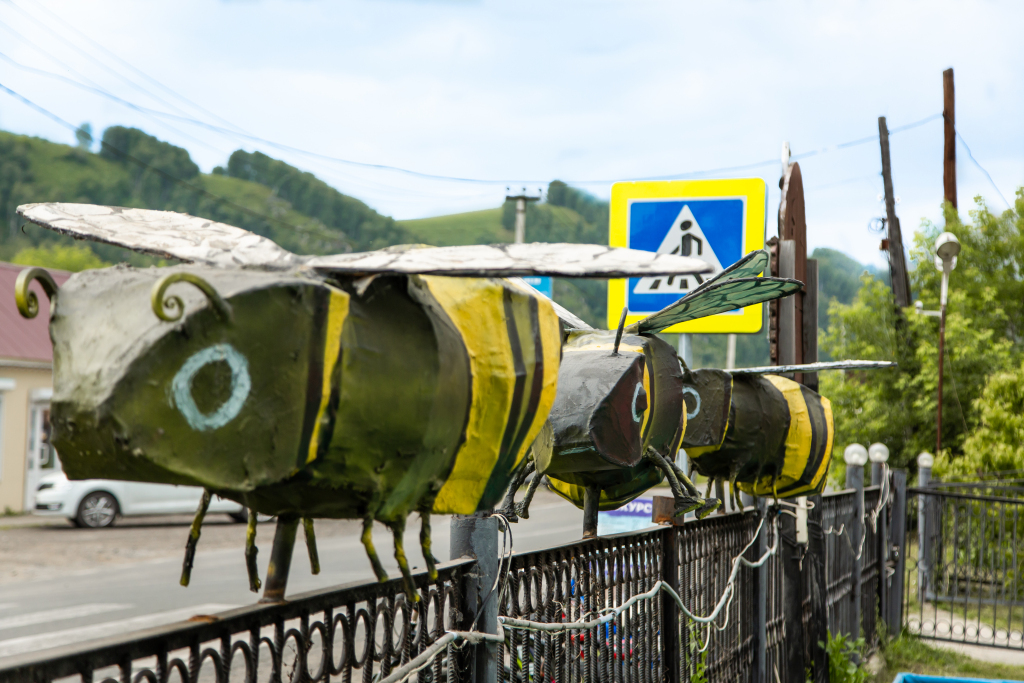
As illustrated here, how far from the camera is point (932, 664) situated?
6.16 m

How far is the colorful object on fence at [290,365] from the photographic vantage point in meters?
0.91

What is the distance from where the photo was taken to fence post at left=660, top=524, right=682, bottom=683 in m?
2.99

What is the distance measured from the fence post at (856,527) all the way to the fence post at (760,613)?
6.56ft

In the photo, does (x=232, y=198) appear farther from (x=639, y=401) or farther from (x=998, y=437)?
(x=639, y=401)

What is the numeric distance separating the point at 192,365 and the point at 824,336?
53.9 ft

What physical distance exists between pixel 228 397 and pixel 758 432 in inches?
84.8

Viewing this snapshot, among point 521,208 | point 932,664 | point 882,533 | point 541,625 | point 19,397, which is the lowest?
point 932,664

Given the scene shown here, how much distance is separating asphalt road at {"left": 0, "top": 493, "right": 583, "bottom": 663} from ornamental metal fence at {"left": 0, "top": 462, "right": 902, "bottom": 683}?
1.94 metres

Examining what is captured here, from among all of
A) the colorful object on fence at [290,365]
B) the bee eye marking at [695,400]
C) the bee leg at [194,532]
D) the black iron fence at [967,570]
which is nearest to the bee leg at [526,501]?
the bee eye marking at [695,400]

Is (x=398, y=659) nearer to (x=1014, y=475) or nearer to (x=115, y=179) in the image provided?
(x=1014, y=475)

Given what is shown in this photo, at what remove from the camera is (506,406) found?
1.27 meters

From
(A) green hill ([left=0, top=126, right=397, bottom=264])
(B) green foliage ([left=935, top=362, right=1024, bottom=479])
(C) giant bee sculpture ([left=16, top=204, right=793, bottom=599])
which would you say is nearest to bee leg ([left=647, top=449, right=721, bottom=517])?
(C) giant bee sculpture ([left=16, top=204, right=793, bottom=599])

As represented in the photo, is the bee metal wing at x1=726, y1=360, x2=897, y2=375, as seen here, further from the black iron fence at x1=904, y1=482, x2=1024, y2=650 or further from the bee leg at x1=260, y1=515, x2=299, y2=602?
the black iron fence at x1=904, y1=482, x2=1024, y2=650

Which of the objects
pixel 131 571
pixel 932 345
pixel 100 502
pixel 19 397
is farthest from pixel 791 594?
pixel 19 397
